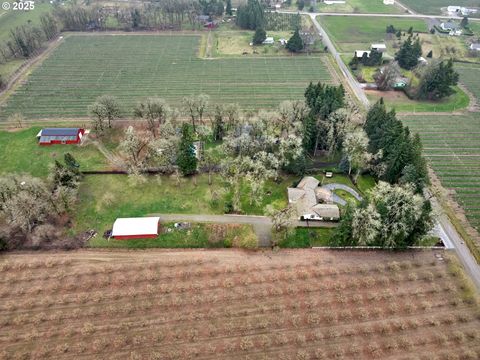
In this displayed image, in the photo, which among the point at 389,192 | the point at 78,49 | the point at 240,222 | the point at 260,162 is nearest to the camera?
the point at 389,192

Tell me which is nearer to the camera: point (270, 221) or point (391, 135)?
point (270, 221)

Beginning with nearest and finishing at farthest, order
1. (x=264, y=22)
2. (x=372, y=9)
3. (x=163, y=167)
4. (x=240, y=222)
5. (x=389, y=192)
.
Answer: (x=389, y=192) → (x=240, y=222) → (x=163, y=167) → (x=264, y=22) → (x=372, y=9)

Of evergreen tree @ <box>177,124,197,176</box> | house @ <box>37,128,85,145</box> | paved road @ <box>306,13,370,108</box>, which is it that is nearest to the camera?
evergreen tree @ <box>177,124,197,176</box>

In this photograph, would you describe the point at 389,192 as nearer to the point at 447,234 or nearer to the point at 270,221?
the point at 447,234

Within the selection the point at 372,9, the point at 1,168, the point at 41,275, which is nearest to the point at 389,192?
the point at 41,275

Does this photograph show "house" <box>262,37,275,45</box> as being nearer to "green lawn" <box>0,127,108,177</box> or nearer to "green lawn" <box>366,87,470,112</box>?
"green lawn" <box>366,87,470,112</box>

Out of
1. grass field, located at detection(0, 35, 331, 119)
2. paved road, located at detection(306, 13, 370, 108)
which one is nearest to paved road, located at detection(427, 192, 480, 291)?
paved road, located at detection(306, 13, 370, 108)
